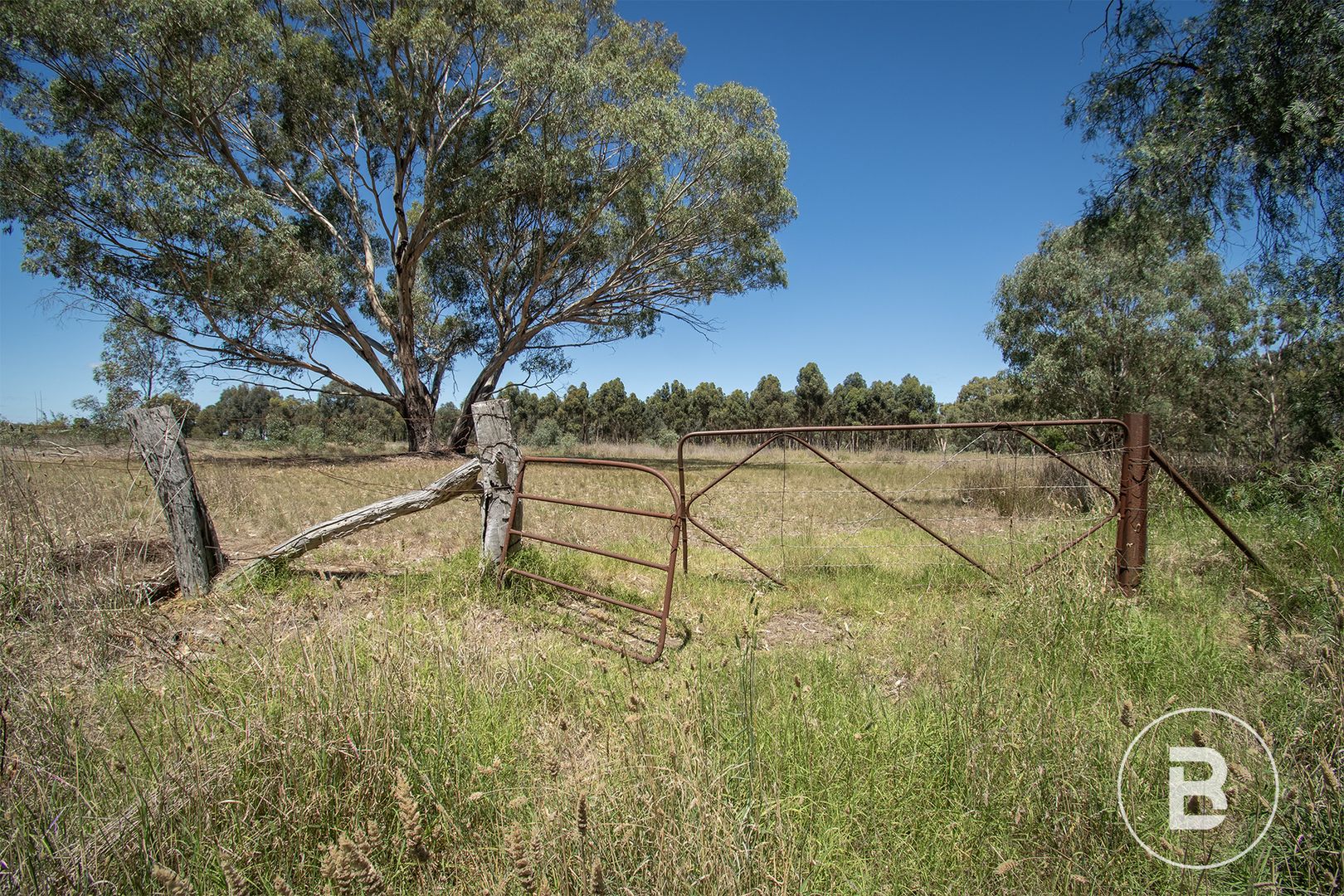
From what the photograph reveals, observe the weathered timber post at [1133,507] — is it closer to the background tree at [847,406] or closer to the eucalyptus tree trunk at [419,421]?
the eucalyptus tree trunk at [419,421]

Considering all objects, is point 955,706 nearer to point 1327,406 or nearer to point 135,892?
point 135,892

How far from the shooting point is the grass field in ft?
5.67

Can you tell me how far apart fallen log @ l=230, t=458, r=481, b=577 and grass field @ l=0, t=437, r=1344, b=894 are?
0.76 m

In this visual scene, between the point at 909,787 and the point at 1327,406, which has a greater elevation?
the point at 1327,406

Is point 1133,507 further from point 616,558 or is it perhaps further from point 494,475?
point 494,475

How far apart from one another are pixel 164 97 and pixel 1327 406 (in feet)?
84.7

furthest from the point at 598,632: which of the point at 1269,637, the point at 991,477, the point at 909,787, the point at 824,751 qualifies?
the point at 991,477

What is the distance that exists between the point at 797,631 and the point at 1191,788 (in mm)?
2817

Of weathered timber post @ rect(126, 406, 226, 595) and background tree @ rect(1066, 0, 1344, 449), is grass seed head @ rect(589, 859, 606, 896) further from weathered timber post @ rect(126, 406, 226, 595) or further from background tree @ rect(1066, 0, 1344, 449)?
background tree @ rect(1066, 0, 1344, 449)

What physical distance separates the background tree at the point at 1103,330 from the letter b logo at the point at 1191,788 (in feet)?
35.7

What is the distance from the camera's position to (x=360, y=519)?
5160 mm

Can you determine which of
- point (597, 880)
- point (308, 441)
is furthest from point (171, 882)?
point (308, 441)

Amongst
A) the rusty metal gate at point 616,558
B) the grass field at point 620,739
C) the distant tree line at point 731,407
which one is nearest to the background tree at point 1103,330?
the grass field at point 620,739

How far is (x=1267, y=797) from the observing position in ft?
5.99
